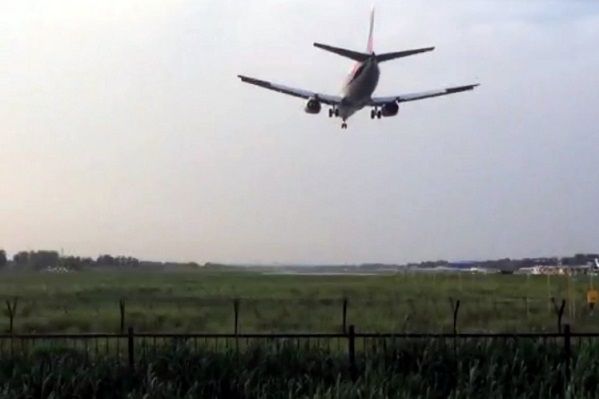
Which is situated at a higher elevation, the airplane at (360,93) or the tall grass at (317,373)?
the airplane at (360,93)

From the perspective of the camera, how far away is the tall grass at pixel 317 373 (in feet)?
46.2

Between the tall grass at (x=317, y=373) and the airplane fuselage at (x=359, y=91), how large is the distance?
3463 cm

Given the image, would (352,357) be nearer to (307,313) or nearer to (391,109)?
(307,313)

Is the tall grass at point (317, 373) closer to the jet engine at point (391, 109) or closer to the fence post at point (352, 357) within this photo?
the fence post at point (352, 357)

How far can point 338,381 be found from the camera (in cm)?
1406

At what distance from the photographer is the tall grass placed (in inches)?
555

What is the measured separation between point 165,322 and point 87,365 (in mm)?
18335

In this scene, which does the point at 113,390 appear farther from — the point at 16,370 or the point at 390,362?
the point at 390,362

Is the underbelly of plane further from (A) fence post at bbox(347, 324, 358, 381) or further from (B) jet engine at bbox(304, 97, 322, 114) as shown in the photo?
(A) fence post at bbox(347, 324, 358, 381)

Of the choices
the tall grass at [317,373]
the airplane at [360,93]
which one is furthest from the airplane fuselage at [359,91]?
the tall grass at [317,373]

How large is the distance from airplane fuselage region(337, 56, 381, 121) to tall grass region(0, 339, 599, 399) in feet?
114

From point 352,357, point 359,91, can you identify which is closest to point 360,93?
point 359,91

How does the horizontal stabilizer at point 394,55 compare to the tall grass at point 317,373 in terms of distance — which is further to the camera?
the horizontal stabilizer at point 394,55

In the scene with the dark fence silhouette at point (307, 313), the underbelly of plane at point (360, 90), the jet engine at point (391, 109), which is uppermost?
the underbelly of plane at point (360, 90)
